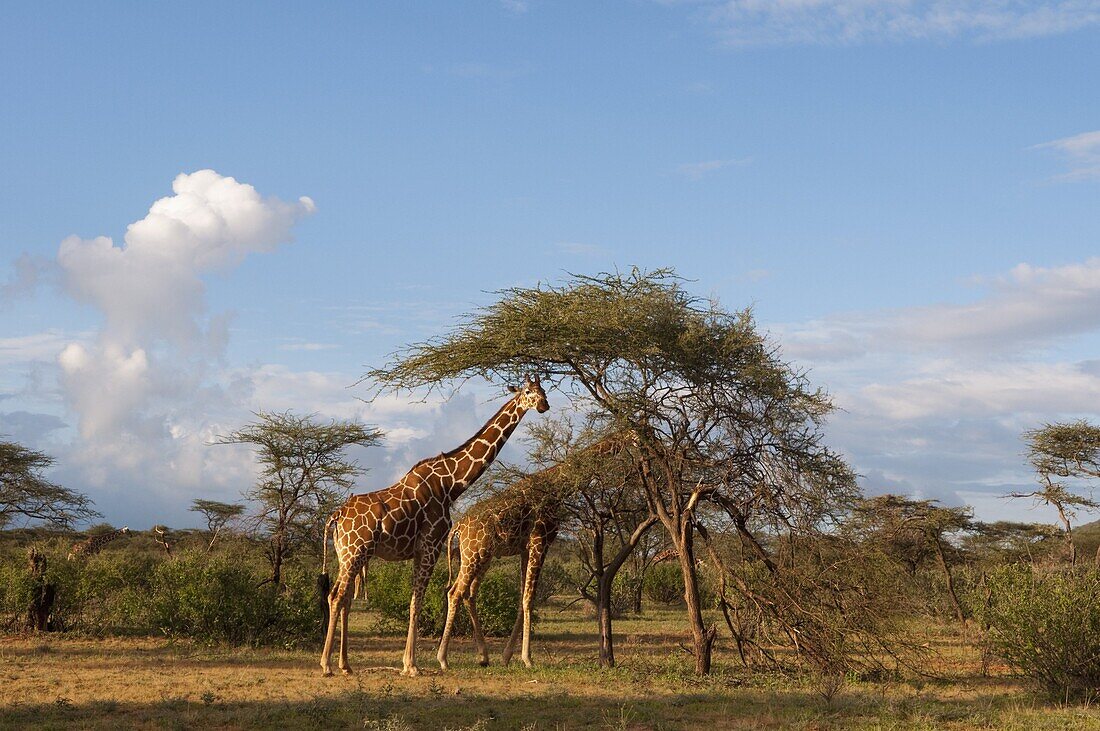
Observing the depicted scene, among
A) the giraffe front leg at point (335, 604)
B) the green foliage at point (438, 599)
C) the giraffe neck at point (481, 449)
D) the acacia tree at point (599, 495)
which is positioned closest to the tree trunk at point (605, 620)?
the acacia tree at point (599, 495)

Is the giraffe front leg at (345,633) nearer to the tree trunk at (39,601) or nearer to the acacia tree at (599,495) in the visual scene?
the acacia tree at (599,495)

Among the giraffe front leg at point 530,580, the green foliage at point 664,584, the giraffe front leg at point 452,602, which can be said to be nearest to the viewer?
the giraffe front leg at point 452,602

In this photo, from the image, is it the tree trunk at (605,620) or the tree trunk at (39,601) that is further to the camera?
the tree trunk at (39,601)

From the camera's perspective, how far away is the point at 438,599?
73.0 ft

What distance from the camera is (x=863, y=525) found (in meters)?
16.0

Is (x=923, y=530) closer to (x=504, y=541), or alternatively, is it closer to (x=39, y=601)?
(x=504, y=541)

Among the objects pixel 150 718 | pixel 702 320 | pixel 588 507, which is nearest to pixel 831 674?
pixel 588 507

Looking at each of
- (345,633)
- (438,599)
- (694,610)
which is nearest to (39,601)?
(438,599)

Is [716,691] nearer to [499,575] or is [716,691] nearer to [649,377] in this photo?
[649,377]

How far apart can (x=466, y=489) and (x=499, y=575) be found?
7848 millimetres

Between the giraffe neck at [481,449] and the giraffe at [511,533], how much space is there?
51 cm

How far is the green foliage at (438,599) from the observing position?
22500 mm

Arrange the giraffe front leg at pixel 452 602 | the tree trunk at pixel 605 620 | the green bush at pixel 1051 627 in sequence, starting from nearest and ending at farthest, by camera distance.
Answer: the green bush at pixel 1051 627
the giraffe front leg at pixel 452 602
the tree trunk at pixel 605 620

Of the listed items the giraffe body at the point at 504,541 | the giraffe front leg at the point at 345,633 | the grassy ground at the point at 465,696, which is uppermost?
the giraffe body at the point at 504,541
